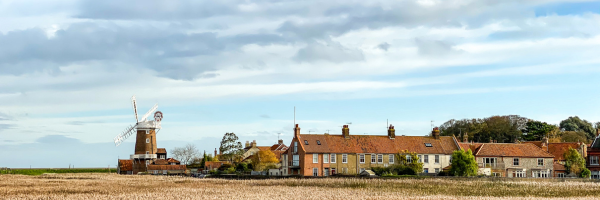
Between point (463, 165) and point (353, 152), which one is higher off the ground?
point (353, 152)

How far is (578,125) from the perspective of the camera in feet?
455

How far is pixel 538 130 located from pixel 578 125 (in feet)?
66.4

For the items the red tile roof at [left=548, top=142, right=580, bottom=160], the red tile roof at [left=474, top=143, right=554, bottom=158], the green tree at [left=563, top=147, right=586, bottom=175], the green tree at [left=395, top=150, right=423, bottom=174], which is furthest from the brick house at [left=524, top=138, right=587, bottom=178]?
the green tree at [left=395, top=150, right=423, bottom=174]

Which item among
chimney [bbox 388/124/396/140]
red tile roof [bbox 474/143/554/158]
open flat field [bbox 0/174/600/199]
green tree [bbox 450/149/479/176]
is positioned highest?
chimney [bbox 388/124/396/140]

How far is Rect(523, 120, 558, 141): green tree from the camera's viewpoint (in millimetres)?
122625

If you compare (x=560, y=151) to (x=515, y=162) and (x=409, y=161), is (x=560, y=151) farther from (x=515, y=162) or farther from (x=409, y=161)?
(x=409, y=161)

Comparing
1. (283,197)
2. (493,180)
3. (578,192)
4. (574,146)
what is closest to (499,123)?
(574,146)

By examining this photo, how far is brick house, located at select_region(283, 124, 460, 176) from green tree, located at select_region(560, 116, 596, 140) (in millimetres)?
62646

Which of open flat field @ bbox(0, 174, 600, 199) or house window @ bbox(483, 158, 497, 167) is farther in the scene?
house window @ bbox(483, 158, 497, 167)

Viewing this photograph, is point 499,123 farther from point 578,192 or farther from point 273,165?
point 578,192

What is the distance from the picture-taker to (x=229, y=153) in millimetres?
107875

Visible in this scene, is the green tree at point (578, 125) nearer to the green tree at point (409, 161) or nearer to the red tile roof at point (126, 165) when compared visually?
the green tree at point (409, 161)

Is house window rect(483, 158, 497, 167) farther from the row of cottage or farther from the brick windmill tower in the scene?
the brick windmill tower

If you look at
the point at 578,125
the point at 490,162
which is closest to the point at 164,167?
the point at 490,162
